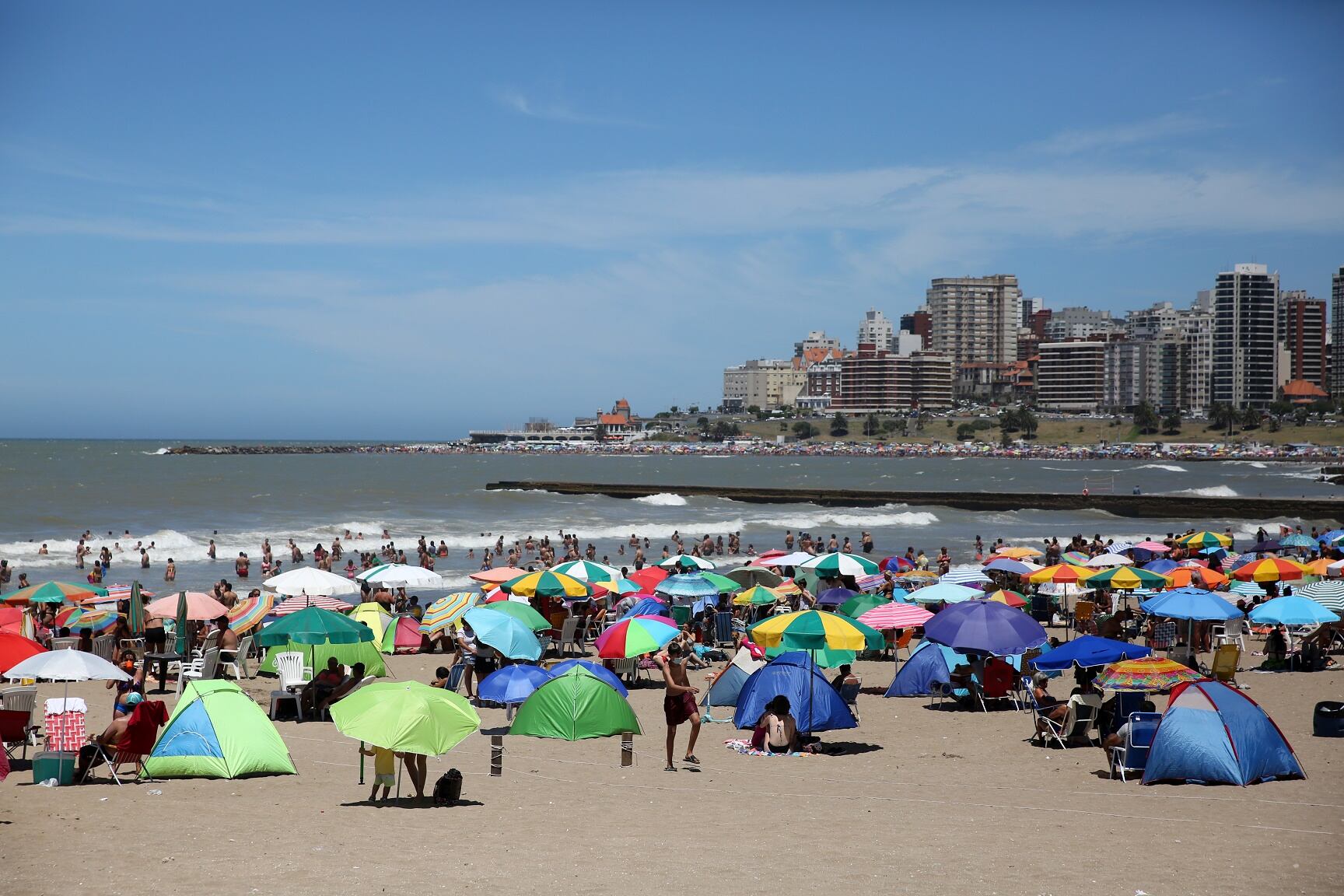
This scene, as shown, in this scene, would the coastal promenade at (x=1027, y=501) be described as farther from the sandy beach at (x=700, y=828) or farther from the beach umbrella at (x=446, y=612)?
the sandy beach at (x=700, y=828)

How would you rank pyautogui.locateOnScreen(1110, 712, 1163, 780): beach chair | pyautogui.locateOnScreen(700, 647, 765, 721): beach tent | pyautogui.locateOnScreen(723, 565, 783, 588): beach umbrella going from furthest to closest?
pyautogui.locateOnScreen(723, 565, 783, 588): beach umbrella
pyautogui.locateOnScreen(700, 647, 765, 721): beach tent
pyautogui.locateOnScreen(1110, 712, 1163, 780): beach chair

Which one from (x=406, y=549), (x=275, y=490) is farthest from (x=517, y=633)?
(x=275, y=490)

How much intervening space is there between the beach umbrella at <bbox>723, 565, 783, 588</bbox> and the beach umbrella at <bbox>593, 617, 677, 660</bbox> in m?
6.30

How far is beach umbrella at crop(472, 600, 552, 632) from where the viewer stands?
641 inches

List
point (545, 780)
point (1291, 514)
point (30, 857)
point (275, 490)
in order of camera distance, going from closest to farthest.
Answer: point (30, 857)
point (545, 780)
point (1291, 514)
point (275, 490)

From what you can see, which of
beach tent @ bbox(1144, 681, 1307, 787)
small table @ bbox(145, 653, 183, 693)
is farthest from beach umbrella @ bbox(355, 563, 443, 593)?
beach tent @ bbox(1144, 681, 1307, 787)

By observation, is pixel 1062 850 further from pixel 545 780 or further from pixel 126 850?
pixel 126 850

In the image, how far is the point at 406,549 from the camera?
139ft

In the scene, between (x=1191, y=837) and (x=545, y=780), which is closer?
(x=1191, y=837)

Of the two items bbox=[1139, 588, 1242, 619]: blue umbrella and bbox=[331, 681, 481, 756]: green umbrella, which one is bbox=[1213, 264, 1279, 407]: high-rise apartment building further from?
bbox=[331, 681, 481, 756]: green umbrella

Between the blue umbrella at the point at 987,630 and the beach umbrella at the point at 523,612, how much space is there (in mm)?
5222

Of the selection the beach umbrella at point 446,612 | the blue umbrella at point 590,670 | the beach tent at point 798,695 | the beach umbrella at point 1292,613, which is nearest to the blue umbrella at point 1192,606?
the beach umbrella at point 1292,613

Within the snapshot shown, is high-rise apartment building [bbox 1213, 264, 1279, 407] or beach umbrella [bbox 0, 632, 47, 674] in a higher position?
high-rise apartment building [bbox 1213, 264, 1279, 407]

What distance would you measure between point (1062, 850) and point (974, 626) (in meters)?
5.71
